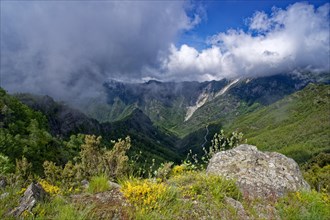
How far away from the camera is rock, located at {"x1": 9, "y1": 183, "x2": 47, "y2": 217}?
7182mm

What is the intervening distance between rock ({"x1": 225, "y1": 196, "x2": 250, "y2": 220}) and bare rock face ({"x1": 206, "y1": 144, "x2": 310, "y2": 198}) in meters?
0.96

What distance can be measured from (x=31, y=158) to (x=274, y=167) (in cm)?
4156

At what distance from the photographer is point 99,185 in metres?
9.05

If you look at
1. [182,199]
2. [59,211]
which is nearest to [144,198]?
[182,199]

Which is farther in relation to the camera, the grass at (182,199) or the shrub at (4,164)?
the shrub at (4,164)

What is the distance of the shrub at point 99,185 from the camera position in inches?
349

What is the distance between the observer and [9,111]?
59344 mm

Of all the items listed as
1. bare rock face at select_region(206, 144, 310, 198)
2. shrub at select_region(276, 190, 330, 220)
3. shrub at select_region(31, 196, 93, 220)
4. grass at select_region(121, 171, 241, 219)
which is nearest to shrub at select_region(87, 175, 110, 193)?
grass at select_region(121, 171, 241, 219)

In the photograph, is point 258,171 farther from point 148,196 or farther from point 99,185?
point 99,185

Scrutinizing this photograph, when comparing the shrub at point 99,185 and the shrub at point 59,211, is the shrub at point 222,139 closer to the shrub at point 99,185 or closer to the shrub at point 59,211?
the shrub at point 99,185

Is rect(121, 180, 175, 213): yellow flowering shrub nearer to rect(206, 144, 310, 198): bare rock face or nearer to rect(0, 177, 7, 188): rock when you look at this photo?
rect(206, 144, 310, 198): bare rock face

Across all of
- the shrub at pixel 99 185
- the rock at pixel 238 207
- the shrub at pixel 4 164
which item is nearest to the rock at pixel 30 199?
the shrub at pixel 99 185

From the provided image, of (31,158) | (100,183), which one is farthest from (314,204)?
(31,158)

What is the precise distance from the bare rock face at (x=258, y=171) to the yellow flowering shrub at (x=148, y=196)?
3.09 m
